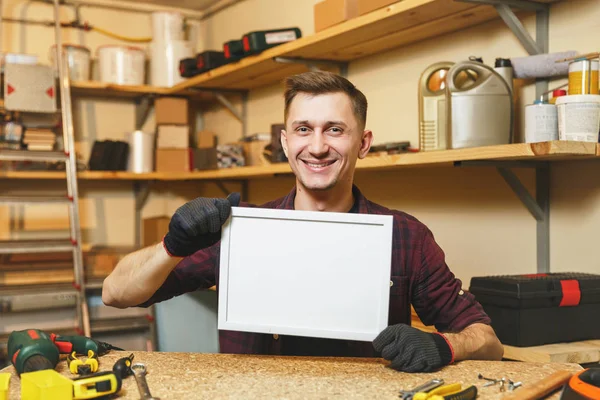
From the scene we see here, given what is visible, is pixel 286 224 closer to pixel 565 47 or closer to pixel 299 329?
pixel 299 329

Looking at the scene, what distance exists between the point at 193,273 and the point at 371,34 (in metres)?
1.30

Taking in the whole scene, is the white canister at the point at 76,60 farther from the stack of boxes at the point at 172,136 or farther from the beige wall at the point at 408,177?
the stack of boxes at the point at 172,136

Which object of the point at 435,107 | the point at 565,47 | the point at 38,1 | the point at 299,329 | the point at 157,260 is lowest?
the point at 299,329

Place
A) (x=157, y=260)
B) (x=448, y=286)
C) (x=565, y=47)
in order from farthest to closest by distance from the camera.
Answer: (x=565, y=47) → (x=448, y=286) → (x=157, y=260)

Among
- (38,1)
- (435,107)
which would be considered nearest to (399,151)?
(435,107)

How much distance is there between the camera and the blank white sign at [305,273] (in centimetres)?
124

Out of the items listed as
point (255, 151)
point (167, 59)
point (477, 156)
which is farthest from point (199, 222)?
point (167, 59)

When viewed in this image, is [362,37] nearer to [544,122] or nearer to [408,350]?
[544,122]

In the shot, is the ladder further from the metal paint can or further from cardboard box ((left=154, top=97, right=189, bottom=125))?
the metal paint can

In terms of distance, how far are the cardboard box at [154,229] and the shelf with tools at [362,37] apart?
86 cm

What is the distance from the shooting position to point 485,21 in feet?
7.68

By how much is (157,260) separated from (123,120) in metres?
3.08

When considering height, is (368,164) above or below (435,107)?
below

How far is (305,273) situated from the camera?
4.13 ft
